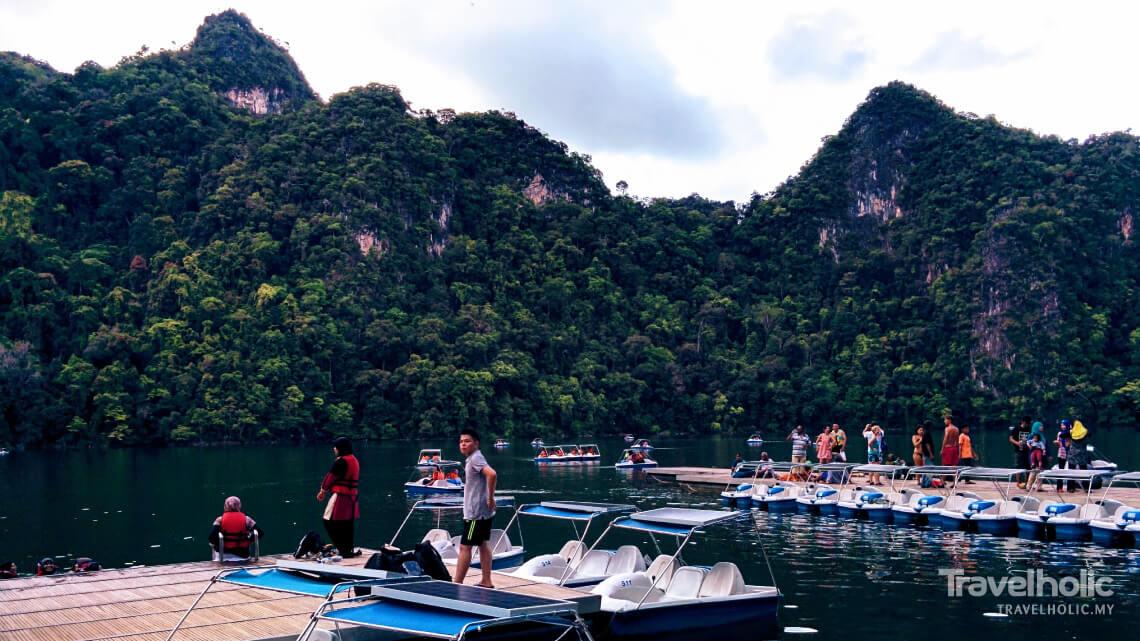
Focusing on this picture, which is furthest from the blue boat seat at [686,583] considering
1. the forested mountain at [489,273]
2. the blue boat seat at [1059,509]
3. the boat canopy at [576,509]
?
the forested mountain at [489,273]

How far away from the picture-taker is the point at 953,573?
20.3m

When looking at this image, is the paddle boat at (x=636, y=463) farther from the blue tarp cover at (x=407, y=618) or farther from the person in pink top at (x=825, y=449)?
the blue tarp cover at (x=407, y=618)

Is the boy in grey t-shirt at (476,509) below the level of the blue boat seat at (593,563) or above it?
above

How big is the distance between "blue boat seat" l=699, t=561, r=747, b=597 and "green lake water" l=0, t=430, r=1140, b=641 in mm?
1087

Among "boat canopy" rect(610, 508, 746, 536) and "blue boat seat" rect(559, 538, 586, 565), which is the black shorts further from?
"blue boat seat" rect(559, 538, 586, 565)

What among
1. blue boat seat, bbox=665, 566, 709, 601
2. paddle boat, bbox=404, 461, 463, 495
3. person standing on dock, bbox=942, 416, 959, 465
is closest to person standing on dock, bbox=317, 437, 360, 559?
blue boat seat, bbox=665, 566, 709, 601

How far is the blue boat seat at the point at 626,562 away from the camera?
54.4 feet

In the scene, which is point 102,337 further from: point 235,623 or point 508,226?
point 235,623

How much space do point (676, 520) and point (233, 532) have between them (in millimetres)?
7580

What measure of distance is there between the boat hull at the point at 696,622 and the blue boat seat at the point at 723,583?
333 millimetres

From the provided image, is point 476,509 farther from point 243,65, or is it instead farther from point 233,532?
point 243,65

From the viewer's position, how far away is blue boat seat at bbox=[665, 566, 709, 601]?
51.1ft

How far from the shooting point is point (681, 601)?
14641 millimetres

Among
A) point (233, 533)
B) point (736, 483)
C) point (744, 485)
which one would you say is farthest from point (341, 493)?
point (736, 483)
